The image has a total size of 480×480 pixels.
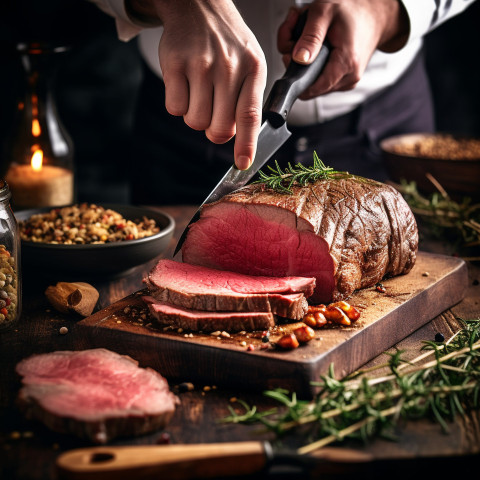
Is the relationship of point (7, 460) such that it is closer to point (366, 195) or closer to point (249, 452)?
point (249, 452)

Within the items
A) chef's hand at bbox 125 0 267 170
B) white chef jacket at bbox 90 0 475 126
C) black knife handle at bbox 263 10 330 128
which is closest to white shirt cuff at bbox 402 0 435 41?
white chef jacket at bbox 90 0 475 126

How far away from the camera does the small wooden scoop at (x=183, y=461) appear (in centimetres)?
138

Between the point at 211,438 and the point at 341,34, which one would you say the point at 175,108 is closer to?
the point at 341,34

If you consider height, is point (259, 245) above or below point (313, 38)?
below

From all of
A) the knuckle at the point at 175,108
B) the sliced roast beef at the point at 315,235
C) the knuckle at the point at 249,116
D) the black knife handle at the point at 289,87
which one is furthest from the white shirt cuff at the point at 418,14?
the knuckle at the point at 175,108

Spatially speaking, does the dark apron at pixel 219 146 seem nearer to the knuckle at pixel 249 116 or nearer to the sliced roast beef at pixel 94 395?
the knuckle at pixel 249 116

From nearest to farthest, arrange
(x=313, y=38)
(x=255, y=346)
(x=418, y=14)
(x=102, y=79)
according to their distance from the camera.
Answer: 1. (x=255, y=346)
2. (x=313, y=38)
3. (x=418, y=14)
4. (x=102, y=79)

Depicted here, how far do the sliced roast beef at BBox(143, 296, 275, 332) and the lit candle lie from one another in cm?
140

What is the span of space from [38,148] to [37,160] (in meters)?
0.07

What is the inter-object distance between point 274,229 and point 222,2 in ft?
2.61

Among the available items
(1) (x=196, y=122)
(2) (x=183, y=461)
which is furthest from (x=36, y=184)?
(2) (x=183, y=461)

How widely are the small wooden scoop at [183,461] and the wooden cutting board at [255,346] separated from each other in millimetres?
329

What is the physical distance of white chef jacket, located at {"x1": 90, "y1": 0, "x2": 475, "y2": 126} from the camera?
2906mm

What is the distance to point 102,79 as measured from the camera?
4848 millimetres
